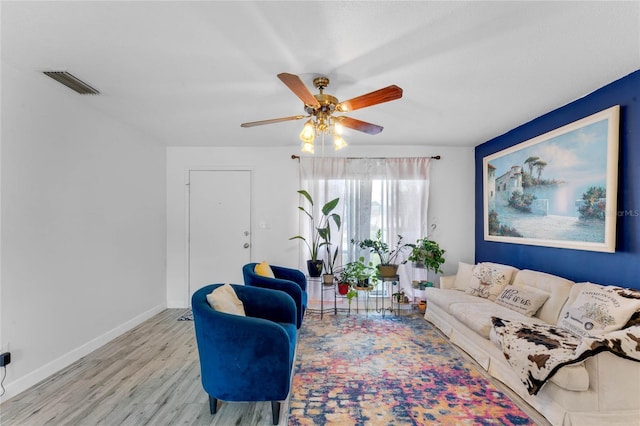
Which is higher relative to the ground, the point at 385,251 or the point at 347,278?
the point at 385,251

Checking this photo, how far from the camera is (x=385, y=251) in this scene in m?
3.91

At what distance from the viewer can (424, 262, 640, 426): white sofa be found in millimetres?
1658

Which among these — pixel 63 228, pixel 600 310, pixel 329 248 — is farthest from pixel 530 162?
pixel 63 228

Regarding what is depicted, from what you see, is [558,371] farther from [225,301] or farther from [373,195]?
[373,195]

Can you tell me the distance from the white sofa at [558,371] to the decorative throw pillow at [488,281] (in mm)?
69

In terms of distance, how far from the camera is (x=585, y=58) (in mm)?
1954

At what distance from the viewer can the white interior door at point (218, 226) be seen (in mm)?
4215

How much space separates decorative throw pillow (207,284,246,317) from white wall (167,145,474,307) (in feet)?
6.38

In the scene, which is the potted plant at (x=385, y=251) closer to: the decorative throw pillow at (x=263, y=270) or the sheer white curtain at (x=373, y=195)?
the sheer white curtain at (x=373, y=195)

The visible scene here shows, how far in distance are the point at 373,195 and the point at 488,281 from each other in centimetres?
179

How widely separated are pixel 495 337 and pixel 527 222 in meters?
1.55

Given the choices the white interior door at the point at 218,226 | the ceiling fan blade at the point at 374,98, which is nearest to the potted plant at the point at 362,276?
the white interior door at the point at 218,226

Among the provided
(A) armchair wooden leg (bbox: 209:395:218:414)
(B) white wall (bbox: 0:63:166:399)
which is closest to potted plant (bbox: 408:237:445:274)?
(A) armchair wooden leg (bbox: 209:395:218:414)

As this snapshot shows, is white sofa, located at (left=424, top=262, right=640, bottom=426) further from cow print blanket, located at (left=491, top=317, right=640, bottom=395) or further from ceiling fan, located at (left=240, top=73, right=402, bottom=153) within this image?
ceiling fan, located at (left=240, top=73, right=402, bottom=153)
